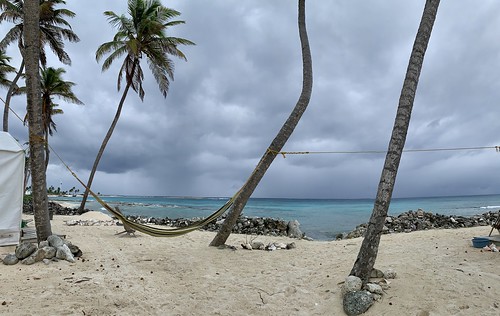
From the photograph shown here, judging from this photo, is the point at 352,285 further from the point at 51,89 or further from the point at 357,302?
the point at 51,89

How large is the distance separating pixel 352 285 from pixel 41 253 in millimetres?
3913

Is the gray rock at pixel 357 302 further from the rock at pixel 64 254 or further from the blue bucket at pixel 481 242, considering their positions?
the rock at pixel 64 254

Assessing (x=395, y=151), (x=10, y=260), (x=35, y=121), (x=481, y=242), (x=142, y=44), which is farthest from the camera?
(x=142, y=44)

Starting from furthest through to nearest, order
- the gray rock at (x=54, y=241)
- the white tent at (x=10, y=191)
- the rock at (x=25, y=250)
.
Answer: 1. the white tent at (x=10, y=191)
2. the gray rock at (x=54, y=241)
3. the rock at (x=25, y=250)

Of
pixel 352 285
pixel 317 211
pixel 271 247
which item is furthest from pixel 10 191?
pixel 317 211

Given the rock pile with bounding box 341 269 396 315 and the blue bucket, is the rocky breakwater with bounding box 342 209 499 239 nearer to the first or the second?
the blue bucket

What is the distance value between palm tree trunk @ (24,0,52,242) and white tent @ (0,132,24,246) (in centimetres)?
67

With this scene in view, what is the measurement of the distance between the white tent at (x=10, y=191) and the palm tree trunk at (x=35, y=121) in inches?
26.3

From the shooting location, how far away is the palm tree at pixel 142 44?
1355 cm

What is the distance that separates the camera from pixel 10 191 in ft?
17.1

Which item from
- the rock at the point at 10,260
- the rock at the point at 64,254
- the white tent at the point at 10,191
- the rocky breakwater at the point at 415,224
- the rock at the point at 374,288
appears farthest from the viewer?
the rocky breakwater at the point at 415,224

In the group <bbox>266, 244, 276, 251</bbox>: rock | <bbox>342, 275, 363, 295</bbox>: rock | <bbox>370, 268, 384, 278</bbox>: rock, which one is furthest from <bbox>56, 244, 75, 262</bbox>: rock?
<bbox>370, 268, 384, 278</bbox>: rock

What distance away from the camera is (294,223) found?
9.45 m

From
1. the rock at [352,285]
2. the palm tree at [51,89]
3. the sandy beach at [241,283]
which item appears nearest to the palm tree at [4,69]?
the palm tree at [51,89]
